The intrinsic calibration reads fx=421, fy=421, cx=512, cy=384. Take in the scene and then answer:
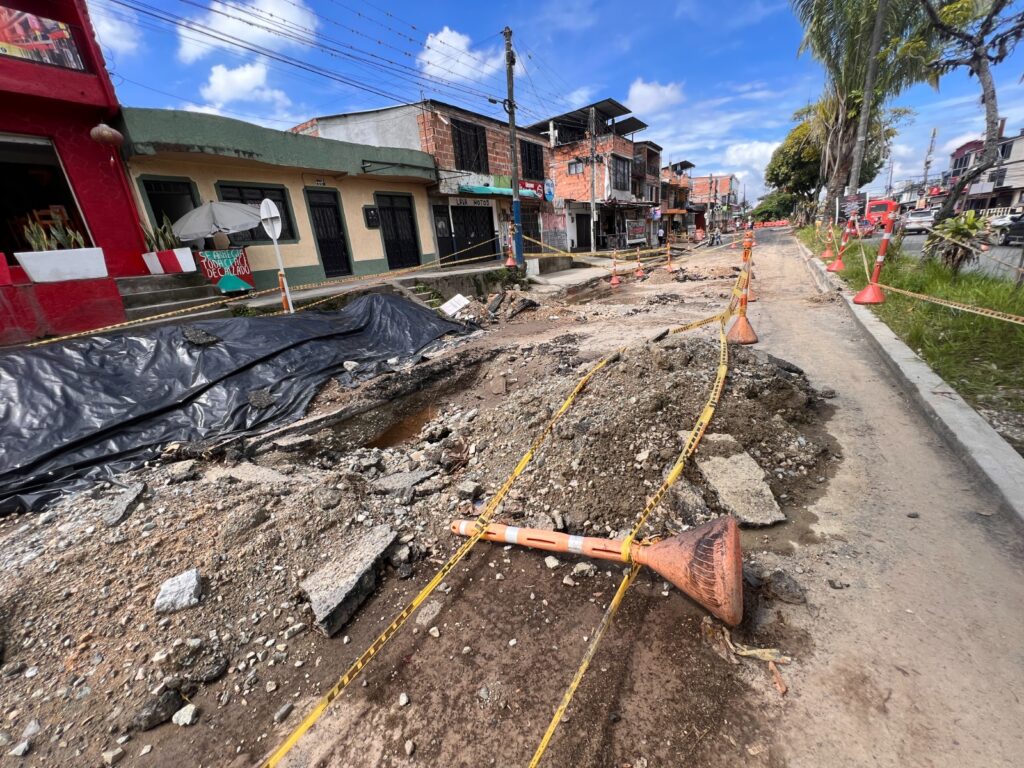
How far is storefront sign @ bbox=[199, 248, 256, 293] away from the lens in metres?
8.55

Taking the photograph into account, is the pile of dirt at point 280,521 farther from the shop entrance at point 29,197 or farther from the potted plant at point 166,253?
the shop entrance at point 29,197

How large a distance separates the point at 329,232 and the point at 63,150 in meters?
5.62

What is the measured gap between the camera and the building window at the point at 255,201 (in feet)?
33.3

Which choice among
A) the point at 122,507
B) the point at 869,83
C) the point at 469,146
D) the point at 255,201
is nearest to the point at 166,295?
the point at 255,201

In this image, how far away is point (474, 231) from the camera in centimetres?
1781

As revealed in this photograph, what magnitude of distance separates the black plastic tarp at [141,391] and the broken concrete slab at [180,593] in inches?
84.8

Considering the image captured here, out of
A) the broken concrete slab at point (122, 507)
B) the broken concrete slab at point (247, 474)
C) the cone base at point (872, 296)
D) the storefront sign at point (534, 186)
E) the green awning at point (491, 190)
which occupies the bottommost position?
the broken concrete slab at point (247, 474)

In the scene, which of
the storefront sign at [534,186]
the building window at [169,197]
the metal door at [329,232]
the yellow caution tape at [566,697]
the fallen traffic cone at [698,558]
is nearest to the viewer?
the yellow caution tape at [566,697]

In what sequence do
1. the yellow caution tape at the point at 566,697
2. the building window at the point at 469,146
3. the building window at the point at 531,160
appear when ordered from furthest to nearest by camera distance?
the building window at the point at 531,160
the building window at the point at 469,146
the yellow caution tape at the point at 566,697

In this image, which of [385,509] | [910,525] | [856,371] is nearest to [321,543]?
[385,509]

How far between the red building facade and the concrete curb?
33.2 ft

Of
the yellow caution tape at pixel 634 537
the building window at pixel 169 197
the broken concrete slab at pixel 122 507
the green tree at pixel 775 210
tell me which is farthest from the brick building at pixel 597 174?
the green tree at pixel 775 210

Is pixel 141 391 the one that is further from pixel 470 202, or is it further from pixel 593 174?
pixel 593 174

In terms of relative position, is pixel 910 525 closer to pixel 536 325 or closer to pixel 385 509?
pixel 385 509
